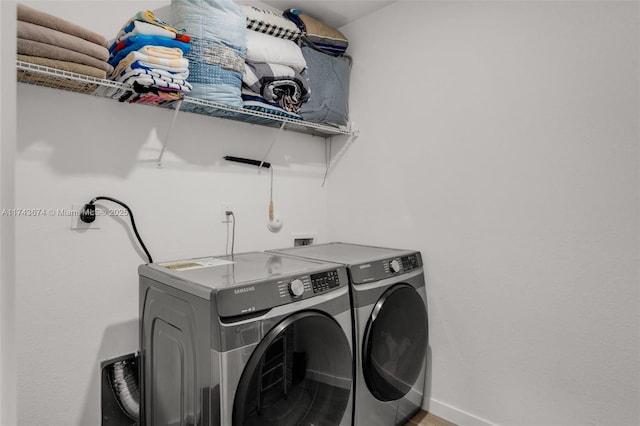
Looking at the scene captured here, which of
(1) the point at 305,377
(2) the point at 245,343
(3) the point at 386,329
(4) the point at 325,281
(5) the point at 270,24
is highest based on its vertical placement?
(5) the point at 270,24

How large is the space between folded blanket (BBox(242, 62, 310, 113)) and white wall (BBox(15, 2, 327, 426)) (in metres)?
0.32

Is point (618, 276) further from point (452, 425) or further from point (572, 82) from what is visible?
point (452, 425)

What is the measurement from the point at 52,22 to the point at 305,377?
1600mm

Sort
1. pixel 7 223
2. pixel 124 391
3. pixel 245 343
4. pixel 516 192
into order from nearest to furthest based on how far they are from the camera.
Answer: pixel 7 223 < pixel 245 343 < pixel 124 391 < pixel 516 192

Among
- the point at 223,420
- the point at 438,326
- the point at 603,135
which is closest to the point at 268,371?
the point at 223,420

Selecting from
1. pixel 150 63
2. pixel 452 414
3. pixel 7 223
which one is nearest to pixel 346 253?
pixel 452 414

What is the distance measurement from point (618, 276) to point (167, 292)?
5.87ft

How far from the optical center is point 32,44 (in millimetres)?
1181

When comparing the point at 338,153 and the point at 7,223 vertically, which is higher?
the point at 338,153

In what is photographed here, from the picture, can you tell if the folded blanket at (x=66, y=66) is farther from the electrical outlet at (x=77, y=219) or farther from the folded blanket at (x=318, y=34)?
the folded blanket at (x=318, y=34)

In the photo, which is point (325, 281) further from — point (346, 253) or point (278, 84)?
point (278, 84)

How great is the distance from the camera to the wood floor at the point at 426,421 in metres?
1.90

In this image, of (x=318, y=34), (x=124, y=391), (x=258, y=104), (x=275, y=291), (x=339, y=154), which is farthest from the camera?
(x=339, y=154)

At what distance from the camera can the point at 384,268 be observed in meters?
1.75
